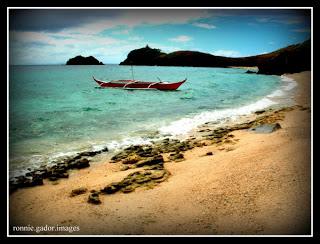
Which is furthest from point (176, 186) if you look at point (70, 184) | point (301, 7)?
point (301, 7)

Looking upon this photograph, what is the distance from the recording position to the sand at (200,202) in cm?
444

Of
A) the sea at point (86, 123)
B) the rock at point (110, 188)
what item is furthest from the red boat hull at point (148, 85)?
the rock at point (110, 188)

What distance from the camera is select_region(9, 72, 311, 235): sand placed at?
444 cm

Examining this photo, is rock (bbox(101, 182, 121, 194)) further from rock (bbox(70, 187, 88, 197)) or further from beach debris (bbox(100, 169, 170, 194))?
rock (bbox(70, 187, 88, 197))

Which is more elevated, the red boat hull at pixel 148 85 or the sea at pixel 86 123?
the red boat hull at pixel 148 85

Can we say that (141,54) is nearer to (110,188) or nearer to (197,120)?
(197,120)

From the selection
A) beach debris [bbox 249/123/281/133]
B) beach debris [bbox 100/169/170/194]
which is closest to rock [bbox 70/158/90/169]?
beach debris [bbox 100/169/170/194]

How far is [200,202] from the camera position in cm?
486

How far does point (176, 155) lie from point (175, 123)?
465 cm

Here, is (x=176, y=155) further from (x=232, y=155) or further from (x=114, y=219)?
(x=114, y=219)

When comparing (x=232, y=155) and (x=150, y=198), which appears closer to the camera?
(x=150, y=198)

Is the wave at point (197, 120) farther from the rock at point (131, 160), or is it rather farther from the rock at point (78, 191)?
the rock at point (78, 191)

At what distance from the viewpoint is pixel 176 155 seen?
7.48 metres

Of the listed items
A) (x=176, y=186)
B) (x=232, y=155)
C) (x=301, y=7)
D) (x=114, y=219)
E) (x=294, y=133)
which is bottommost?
(x=114, y=219)
